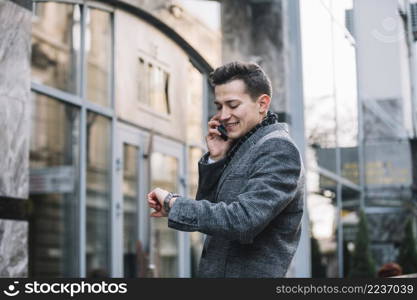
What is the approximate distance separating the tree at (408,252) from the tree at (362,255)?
0.50 m

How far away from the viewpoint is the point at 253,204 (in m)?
2.45

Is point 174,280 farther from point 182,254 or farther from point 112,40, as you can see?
point 182,254

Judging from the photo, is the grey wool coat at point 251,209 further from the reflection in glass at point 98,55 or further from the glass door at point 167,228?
the glass door at point 167,228

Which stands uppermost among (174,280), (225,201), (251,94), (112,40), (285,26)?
(285,26)

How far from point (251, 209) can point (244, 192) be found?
0.31 ft

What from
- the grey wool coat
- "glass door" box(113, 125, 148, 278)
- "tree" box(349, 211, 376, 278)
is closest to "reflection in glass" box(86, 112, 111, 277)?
"glass door" box(113, 125, 148, 278)

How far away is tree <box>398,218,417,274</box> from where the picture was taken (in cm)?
1366

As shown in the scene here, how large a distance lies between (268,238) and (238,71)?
21.6 inches

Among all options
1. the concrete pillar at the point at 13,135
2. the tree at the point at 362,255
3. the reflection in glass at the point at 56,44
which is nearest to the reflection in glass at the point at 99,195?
the reflection in glass at the point at 56,44

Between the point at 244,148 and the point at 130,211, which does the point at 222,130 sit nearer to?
the point at 244,148

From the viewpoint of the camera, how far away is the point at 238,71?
8.83 ft

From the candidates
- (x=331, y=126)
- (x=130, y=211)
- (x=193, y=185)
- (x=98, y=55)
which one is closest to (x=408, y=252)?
(x=331, y=126)

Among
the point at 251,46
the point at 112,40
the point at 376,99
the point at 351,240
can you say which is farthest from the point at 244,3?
the point at 351,240

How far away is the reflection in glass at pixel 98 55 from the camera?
7.75 meters
